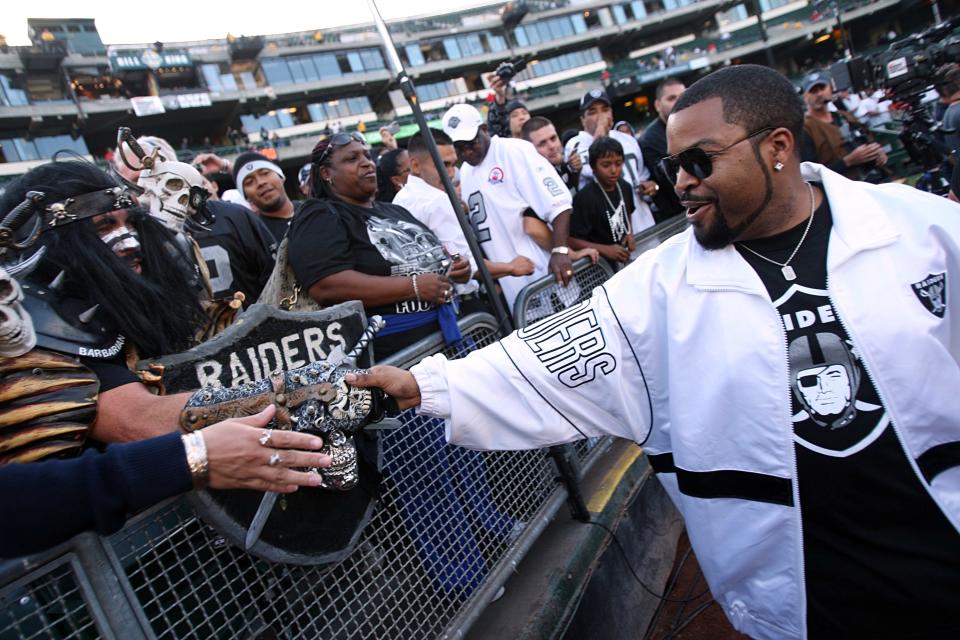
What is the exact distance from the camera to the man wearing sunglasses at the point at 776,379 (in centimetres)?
156

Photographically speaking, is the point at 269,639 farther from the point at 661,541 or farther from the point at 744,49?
the point at 744,49

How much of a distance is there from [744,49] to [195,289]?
5363 centimetres

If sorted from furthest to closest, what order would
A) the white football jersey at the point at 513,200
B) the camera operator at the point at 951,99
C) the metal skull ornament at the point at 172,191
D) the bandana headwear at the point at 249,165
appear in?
the camera operator at the point at 951,99, the bandana headwear at the point at 249,165, the white football jersey at the point at 513,200, the metal skull ornament at the point at 172,191

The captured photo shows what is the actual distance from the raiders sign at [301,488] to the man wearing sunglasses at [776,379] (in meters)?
0.28

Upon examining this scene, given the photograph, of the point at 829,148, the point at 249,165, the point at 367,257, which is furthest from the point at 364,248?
the point at 829,148

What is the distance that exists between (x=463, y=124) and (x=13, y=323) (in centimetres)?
341

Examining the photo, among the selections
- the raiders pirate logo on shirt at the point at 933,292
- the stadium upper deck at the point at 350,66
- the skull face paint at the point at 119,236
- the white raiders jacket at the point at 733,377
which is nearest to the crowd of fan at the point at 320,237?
the skull face paint at the point at 119,236

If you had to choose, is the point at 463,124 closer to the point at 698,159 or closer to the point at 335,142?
the point at 335,142

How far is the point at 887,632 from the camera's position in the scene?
1.64 metres

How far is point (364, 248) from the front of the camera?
2990 millimetres

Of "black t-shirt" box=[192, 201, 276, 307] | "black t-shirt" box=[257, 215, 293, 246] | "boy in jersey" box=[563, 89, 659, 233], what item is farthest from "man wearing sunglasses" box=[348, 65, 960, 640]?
"boy in jersey" box=[563, 89, 659, 233]

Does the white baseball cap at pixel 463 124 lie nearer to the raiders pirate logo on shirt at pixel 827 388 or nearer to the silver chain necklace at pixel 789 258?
the silver chain necklace at pixel 789 258

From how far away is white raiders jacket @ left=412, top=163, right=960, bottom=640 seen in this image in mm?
1557

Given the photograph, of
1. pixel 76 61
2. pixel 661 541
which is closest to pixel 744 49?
pixel 76 61
